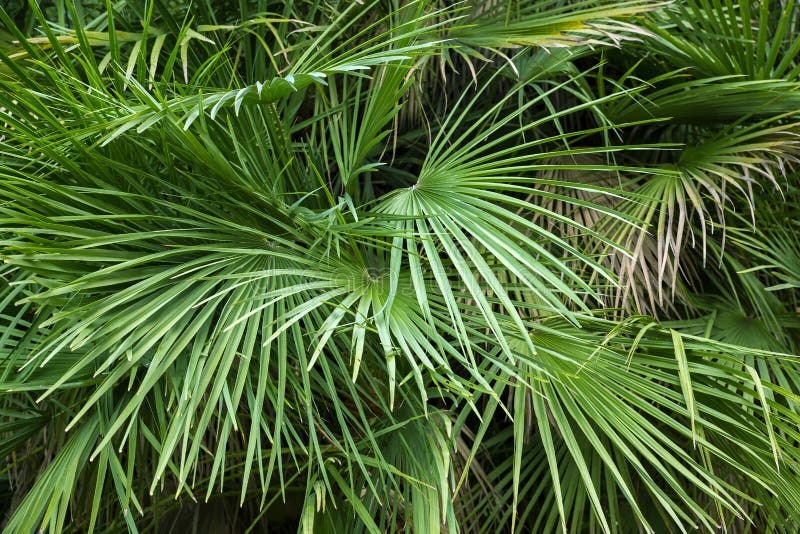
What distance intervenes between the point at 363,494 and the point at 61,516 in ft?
1.53

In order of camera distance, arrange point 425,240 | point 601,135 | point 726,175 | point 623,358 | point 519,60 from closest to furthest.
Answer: point 425,240
point 623,358
point 726,175
point 519,60
point 601,135

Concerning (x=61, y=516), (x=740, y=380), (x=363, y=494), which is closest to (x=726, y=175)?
(x=740, y=380)

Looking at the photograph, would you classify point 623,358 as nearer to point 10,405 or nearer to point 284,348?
point 284,348

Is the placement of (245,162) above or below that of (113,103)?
below

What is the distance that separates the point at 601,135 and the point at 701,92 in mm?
383

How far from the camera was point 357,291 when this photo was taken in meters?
1.10

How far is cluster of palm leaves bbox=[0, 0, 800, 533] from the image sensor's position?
104cm

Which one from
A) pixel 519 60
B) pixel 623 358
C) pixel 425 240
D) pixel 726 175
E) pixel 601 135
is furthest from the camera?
pixel 601 135

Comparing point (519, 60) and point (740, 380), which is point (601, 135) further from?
point (740, 380)

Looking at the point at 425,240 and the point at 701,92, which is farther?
the point at 701,92

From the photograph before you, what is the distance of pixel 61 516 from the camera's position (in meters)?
1.05

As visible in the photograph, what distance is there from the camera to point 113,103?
1084mm

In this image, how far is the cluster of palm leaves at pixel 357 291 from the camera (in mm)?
1037

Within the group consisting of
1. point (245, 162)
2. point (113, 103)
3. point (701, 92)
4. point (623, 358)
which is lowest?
point (623, 358)
